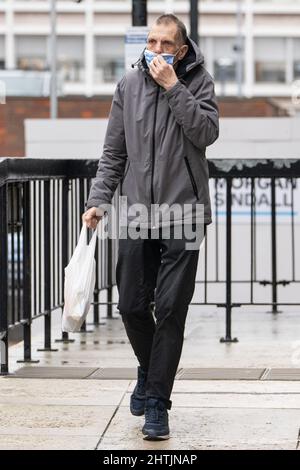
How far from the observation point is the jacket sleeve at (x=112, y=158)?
6.21m

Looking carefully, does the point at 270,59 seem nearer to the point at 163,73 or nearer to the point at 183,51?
the point at 183,51

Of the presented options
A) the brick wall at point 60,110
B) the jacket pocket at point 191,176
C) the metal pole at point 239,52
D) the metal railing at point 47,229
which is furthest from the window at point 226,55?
the jacket pocket at point 191,176

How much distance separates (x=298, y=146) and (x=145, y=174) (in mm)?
8045

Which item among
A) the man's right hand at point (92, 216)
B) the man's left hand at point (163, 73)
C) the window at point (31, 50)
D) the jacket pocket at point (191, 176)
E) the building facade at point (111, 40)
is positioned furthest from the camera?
the window at point (31, 50)

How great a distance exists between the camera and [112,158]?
6.30 m

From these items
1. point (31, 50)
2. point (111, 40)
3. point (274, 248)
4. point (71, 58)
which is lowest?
point (274, 248)

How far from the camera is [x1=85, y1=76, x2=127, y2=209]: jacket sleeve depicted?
20.4 ft

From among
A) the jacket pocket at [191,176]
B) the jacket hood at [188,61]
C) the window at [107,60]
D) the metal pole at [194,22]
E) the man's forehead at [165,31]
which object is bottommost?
the jacket pocket at [191,176]

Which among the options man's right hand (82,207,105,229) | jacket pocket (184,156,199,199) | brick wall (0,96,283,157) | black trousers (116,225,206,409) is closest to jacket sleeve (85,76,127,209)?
man's right hand (82,207,105,229)

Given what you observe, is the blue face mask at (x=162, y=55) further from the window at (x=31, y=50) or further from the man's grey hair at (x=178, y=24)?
the window at (x=31, y=50)

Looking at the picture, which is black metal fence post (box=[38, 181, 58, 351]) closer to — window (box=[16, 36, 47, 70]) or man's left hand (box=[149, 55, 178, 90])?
man's left hand (box=[149, 55, 178, 90])

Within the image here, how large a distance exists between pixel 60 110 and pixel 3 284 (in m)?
25.4

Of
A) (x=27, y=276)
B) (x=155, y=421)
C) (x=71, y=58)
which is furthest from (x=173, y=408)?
(x=71, y=58)
